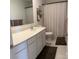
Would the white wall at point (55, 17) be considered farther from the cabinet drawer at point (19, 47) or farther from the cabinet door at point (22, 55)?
the cabinet drawer at point (19, 47)

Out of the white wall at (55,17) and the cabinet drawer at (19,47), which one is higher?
the white wall at (55,17)

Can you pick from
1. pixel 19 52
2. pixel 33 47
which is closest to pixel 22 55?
pixel 19 52

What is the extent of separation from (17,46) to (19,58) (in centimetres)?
28

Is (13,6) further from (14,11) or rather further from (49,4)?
(49,4)

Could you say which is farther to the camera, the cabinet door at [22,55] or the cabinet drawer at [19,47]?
the cabinet door at [22,55]

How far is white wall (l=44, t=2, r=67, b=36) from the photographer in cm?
659

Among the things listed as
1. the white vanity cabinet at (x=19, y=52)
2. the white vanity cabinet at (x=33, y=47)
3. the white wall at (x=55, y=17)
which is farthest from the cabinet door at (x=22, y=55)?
the white wall at (x=55, y=17)

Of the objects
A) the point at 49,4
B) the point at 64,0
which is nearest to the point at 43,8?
the point at 49,4

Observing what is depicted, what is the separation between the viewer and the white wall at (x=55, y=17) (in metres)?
6.59

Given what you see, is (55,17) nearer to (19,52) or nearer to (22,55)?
(22,55)

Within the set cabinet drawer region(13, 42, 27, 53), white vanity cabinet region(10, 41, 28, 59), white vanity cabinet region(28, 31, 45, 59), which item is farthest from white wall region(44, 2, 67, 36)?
cabinet drawer region(13, 42, 27, 53)

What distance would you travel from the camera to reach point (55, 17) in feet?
22.1

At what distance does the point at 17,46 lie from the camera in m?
1.93

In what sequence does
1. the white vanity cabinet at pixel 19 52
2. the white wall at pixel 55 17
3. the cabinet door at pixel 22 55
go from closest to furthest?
the white vanity cabinet at pixel 19 52 < the cabinet door at pixel 22 55 < the white wall at pixel 55 17
